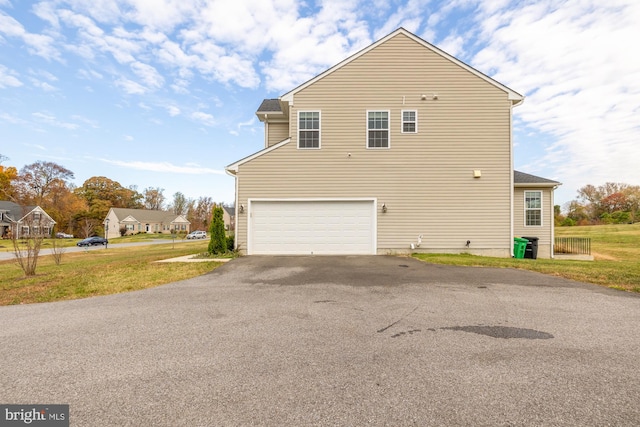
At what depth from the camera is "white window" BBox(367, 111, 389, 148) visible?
40.1 ft

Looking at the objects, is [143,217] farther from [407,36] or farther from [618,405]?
[618,405]

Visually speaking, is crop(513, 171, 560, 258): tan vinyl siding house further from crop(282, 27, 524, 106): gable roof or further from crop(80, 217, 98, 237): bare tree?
crop(80, 217, 98, 237): bare tree

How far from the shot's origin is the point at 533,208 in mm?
12758

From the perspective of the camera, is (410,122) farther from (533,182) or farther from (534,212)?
(534,212)

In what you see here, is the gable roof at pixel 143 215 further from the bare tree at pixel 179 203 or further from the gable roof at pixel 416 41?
the gable roof at pixel 416 41

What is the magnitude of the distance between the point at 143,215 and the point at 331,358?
71.0 meters

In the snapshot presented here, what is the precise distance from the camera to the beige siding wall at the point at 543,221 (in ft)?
41.6

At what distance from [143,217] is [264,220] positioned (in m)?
61.9

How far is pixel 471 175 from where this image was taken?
12.1 metres

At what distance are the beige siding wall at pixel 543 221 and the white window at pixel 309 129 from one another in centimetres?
892

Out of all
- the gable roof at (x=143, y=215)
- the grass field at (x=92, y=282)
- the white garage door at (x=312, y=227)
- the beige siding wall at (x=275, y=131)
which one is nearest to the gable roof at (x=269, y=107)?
the beige siding wall at (x=275, y=131)

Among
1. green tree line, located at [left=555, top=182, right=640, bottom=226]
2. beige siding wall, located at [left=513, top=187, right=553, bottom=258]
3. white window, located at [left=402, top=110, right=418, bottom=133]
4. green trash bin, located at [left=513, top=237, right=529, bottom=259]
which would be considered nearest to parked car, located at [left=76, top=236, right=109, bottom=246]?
white window, located at [left=402, top=110, right=418, bottom=133]

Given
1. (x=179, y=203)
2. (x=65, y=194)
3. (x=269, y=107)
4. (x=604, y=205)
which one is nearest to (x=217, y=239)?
(x=269, y=107)

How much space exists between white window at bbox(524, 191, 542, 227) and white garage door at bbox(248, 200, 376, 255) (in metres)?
6.82
